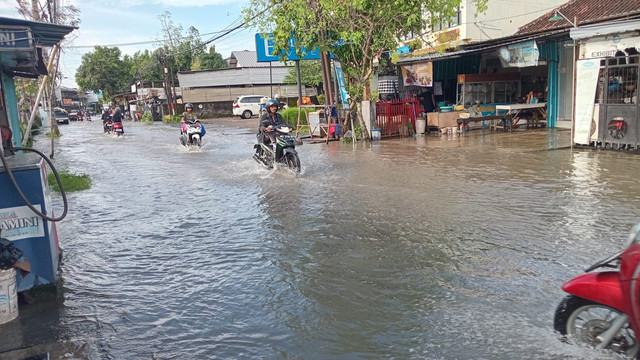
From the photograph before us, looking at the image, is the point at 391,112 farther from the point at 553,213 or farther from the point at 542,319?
the point at 542,319

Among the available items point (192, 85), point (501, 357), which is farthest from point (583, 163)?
point (192, 85)

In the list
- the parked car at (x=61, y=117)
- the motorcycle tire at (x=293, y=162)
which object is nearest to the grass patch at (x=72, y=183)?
the motorcycle tire at (x=293, y=162)

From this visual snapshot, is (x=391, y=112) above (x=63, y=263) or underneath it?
above

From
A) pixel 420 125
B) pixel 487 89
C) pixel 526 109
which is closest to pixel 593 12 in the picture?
pixel 526 109

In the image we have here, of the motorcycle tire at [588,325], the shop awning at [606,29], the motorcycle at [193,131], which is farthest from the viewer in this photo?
the motorcycle at [193,131]

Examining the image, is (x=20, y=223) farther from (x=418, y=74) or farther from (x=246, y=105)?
(x=246, y=105)

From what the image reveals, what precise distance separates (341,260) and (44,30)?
540 cm

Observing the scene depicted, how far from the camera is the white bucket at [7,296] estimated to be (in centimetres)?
409

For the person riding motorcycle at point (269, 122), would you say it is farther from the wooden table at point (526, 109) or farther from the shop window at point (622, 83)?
the wooden table at point (526, 109)

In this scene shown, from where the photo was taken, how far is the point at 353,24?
16266mm

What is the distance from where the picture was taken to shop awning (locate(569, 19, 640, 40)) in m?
10.8

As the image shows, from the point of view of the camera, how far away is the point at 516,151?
13.2 meters

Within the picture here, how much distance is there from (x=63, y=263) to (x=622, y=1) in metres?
19.2

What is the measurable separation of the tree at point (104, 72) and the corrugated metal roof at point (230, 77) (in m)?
29.9
